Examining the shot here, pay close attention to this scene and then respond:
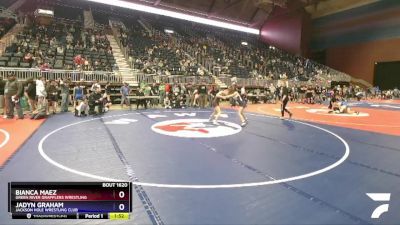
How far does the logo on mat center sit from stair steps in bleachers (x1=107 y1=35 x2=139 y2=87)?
1013 centimetres

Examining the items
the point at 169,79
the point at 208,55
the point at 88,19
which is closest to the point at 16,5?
the point at 88,19

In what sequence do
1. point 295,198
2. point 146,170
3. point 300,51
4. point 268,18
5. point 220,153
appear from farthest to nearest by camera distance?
point 268,18
point 300,51
point 220,153
point 146,170
point 295,198

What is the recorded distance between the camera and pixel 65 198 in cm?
286

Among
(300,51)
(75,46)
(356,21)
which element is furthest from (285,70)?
(75,46)

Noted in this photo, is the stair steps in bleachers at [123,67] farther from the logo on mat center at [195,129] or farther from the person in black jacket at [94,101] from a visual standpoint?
the logo on mat center at [195,129]

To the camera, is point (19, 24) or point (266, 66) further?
point (266, 66)

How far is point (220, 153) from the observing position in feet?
20.6

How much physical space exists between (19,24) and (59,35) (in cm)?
441

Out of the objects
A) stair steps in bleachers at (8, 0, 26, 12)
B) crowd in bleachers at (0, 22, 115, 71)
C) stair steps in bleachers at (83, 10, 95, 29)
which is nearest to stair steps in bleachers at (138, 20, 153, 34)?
stair steps in bleachers at (83, 10, 95, 29)

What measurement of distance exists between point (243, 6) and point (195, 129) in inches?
1257

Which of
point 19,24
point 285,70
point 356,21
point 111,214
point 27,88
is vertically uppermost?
point 356,21

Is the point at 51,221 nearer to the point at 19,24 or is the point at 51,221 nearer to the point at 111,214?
the point at 111,214

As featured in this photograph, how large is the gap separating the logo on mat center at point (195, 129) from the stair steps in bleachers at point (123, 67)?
1013 centimetres

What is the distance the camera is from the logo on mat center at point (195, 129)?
8281 millimetres
